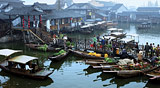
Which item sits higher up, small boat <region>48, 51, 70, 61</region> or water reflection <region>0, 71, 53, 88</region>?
small boat <region>48, 51, 70, 61</region>

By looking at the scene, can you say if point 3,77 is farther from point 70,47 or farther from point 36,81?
point 70,47

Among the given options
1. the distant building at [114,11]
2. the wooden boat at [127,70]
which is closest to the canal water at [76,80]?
the wooden boat at [127,70]

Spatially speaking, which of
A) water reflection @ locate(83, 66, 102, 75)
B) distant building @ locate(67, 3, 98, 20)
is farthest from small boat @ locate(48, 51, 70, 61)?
distant building @ locate(67, 3, 98, 20)

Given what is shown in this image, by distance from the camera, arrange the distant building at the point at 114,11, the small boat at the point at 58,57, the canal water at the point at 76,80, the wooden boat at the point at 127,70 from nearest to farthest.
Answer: the canal water at the point at 76,80
the wooden boat at the point at 127,70
the small boat at the point at 58,57
the distant building at the point at 114,11

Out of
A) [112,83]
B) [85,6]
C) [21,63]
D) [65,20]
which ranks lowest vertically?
[112,83]

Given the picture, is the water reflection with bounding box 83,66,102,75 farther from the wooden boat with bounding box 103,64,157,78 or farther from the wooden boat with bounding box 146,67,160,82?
the wooden boat with bounding box 146,67,160,82

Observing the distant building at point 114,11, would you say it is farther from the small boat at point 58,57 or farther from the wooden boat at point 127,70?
the wooden boat at point 127,70

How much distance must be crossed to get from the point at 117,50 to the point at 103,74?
18.3ft

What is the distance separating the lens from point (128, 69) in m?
19.0

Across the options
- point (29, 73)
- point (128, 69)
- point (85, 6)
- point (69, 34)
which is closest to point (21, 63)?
point (29, 73)

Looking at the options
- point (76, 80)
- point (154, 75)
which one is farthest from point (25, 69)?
point (154, 75)

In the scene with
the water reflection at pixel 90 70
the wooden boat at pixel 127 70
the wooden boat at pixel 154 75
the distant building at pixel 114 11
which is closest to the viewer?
the wooden boat at pixel 154 75

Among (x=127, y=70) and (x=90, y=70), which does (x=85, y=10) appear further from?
(x=127, y=70)

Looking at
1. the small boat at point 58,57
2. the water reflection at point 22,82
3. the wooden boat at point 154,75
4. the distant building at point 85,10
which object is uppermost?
the distant building at point 85,10
